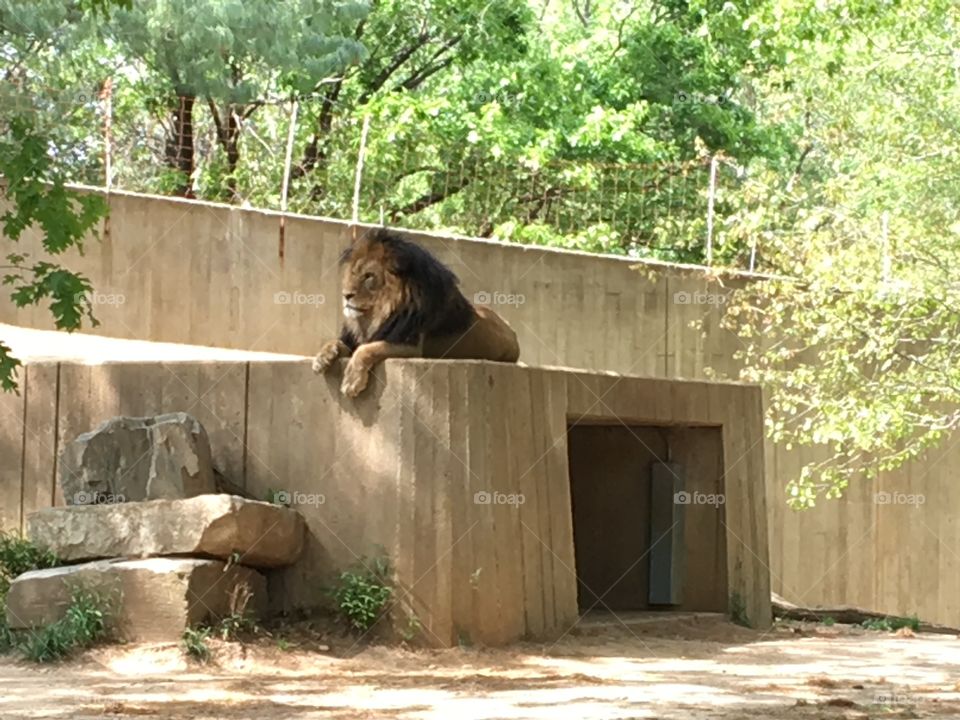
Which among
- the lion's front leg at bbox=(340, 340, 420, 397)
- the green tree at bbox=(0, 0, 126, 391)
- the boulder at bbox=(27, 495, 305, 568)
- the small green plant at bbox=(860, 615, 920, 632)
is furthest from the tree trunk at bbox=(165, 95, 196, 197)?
the boulder at bbox=(27, 495, 305, 568)

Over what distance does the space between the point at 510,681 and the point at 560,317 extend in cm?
998

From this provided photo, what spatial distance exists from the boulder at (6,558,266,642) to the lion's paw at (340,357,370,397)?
55.6 inches

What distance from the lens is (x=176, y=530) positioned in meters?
10.9

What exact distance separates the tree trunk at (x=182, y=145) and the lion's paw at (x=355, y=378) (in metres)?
10.2

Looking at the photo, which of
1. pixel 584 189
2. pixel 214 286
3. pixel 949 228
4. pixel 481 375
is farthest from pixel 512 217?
pixel 481 375

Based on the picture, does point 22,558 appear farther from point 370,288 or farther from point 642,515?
point 642,515

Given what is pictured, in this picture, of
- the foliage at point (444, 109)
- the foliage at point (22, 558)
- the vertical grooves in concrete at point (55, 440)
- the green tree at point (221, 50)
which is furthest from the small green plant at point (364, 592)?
the green tree at point (221, 50)

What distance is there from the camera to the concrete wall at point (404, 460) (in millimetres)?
11391

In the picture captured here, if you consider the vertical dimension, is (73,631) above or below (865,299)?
below

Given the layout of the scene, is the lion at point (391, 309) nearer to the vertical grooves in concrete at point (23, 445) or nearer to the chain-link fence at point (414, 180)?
the vertical grooves in concrete at point (23, 445)

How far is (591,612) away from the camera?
13.9 m

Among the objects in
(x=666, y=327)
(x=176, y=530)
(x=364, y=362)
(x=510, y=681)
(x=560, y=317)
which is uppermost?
(x=560, y=317)

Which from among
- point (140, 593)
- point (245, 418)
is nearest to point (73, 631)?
point (140, 593)

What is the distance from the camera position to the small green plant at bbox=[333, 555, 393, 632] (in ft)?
37.0
